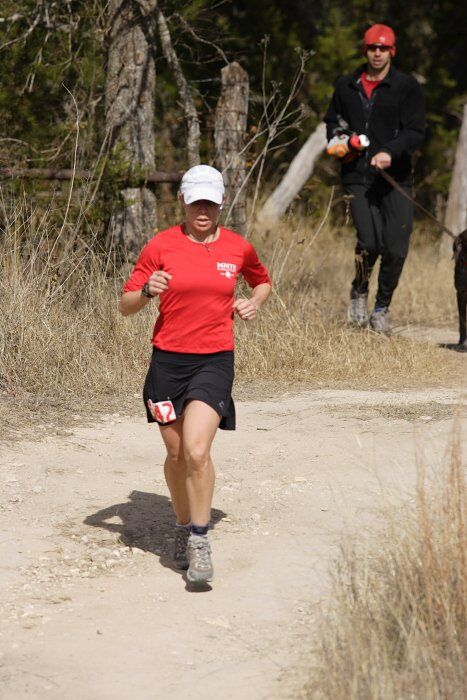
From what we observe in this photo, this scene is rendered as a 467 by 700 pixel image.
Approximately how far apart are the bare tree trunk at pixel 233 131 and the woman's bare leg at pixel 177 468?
4.71 meters

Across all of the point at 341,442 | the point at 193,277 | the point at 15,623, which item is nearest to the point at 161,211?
→ the point at 341,442

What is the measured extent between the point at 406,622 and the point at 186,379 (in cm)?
144

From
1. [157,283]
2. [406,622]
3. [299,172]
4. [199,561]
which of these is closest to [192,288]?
[157,283]

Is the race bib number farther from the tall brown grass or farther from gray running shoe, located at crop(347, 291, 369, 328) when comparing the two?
gray running shoe, located at crop(347, 291, 369, 328)

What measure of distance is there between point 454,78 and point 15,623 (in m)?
14.9

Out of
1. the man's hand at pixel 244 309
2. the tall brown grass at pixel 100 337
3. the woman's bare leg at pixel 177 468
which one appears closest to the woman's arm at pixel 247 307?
the man's hand at pixel 244 309

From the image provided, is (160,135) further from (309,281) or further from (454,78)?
(454,78)

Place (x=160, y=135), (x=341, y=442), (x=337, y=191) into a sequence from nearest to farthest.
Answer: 1. (x=341, y=442)
2. (x=160, y=135)
3. (x=337, y=191)

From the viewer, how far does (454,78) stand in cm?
1798

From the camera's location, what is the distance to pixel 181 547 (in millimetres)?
5238

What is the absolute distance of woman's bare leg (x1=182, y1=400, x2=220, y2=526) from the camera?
15.9ft

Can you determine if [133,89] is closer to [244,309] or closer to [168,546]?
[168,546]

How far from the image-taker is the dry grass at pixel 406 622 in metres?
3.69

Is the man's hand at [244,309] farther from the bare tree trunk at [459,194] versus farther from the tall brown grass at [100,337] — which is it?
the bare tree trunk at [459,194]
